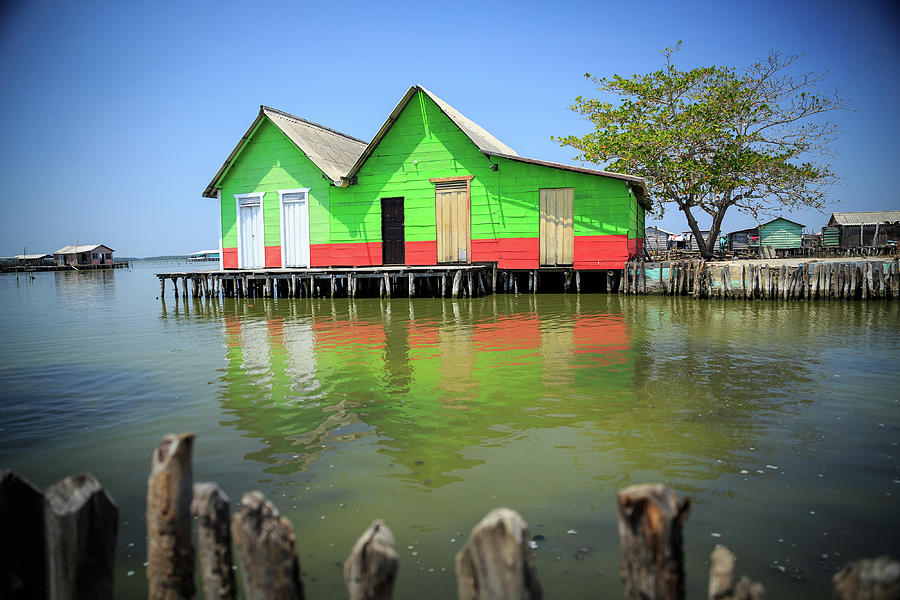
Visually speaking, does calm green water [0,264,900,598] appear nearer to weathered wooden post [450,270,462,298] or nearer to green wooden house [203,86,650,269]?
weathered wooden post [450,270,462,298]

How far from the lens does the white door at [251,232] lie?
23969 millimetres

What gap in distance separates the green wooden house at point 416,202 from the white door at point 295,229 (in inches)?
1.6

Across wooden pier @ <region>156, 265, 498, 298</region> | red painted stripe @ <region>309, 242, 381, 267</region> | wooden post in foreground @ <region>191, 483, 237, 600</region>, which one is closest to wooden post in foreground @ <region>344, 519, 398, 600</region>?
wooden post in foreground @ <region>191, 483, 237, 600</region>

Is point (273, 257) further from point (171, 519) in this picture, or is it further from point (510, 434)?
point (171, 519)

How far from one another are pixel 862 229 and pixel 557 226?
3928 centimetres

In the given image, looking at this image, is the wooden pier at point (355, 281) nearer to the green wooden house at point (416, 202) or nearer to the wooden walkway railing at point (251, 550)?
the green wooden house at point (416, 202)

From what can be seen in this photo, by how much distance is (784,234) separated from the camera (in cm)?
5462

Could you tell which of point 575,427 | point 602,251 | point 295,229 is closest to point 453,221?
point 602,251

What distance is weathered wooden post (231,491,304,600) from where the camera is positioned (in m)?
1.88

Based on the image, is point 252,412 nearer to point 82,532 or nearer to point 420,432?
point 420,432

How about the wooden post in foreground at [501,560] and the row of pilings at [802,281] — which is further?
the row of pilings at [802,281]

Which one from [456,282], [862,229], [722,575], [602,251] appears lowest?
[722,575]

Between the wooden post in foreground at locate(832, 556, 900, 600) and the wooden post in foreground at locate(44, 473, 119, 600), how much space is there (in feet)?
7.63

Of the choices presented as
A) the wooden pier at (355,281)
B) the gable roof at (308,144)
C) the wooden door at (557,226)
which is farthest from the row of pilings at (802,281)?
the gable roof at (308,144)
